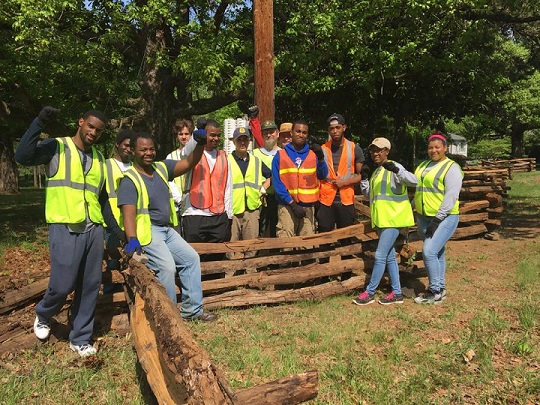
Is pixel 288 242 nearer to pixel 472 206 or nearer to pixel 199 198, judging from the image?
pixel 199 198

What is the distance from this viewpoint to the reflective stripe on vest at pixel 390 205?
5.77 metres

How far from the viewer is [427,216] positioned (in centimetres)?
595

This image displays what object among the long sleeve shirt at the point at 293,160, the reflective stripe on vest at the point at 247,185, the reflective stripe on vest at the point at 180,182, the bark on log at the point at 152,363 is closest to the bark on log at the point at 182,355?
the bark on log at the point at 152,363

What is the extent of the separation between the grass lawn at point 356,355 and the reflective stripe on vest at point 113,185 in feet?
4.52

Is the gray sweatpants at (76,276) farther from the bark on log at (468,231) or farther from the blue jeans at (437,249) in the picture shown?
the bark on log at (468,231)

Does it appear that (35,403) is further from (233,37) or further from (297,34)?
(297,34)

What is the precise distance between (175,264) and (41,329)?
151cm

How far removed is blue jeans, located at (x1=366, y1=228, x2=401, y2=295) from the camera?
5.83m

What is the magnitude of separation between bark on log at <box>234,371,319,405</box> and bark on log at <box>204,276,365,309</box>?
304cm

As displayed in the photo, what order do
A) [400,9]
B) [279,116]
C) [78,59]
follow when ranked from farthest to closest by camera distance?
[279,116] < [400,9] < [78,59]

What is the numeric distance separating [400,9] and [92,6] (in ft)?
25.7

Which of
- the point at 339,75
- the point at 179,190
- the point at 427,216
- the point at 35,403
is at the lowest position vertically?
the point at 35,403

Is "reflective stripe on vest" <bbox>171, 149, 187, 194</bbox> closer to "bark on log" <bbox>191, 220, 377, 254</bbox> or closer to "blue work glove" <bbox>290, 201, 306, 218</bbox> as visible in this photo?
"bark on log" <bbox>191, 220, 377, 254</bbox>

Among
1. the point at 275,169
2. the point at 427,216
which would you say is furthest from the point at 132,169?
the point at 427,216
